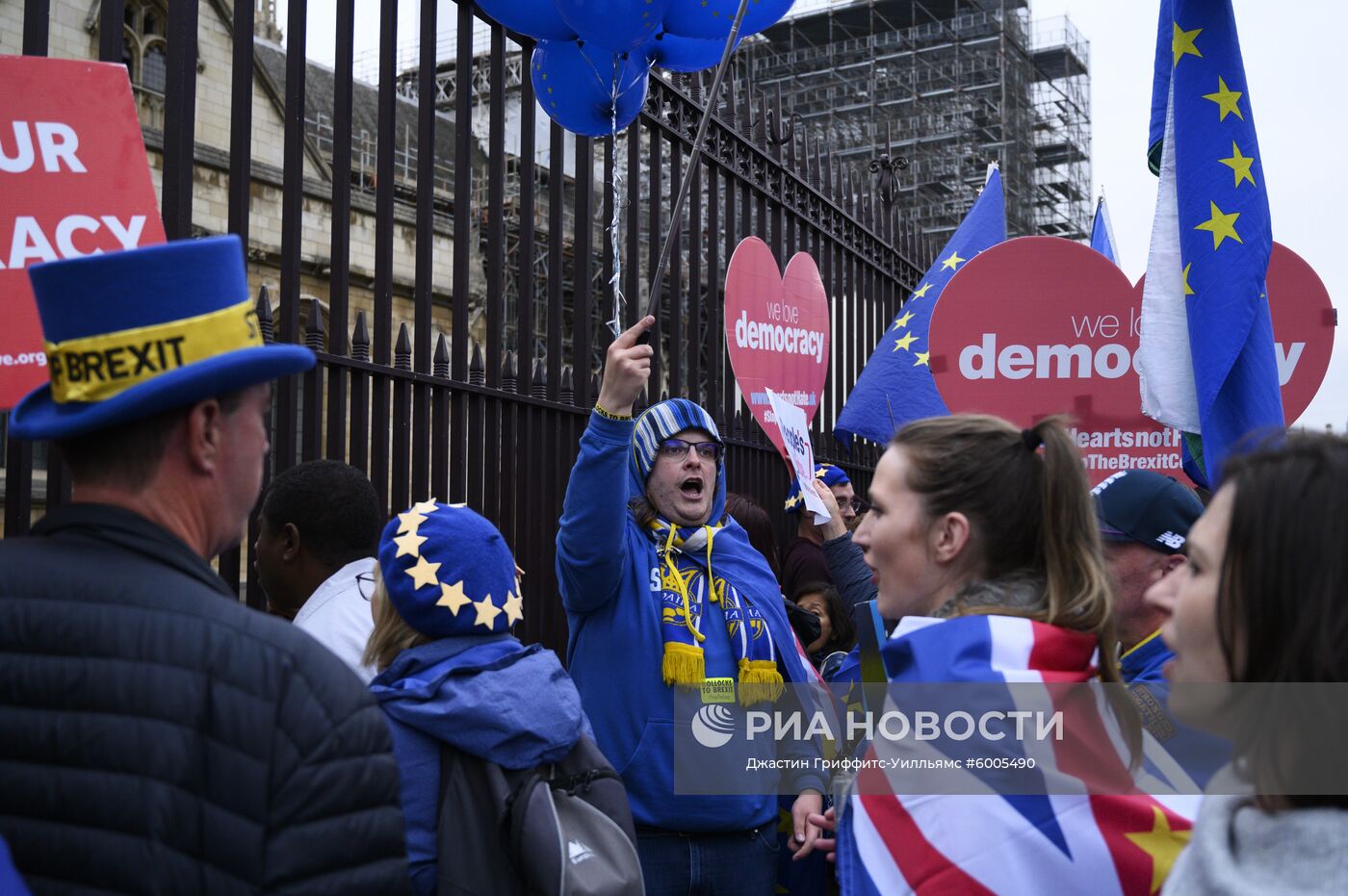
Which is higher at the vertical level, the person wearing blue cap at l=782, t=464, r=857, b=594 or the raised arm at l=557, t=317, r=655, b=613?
the raised arm at l=557, t=317, r=655, b=613

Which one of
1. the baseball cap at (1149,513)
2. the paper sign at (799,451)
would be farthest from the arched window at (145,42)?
the baseball cap at (1149,513)

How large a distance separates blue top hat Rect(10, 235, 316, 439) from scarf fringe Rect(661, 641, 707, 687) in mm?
2038

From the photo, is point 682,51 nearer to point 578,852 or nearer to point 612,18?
point 612,18

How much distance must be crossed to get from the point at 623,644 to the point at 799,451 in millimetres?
1852

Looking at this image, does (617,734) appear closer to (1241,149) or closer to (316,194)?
(1241,149)

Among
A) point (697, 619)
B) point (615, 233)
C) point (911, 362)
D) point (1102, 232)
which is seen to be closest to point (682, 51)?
point (615, 233)

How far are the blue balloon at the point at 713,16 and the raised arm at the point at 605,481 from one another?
1.32 m

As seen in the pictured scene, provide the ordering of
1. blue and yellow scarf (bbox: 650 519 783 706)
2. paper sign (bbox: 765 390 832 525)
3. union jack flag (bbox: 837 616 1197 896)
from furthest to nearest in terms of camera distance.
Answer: paper sign (bbox: 765 390 832 525) < blue and yellow scarf (bbox: 650 519 783 706) < union jack flag (bbox: 837 616 1197 896)

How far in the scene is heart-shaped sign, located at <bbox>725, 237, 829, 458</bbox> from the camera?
614 centimetres

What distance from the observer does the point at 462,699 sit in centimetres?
238

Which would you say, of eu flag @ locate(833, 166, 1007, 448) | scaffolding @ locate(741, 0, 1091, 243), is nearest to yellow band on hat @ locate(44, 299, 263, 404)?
eu flag @ locate(833, 166, 1007, 448)

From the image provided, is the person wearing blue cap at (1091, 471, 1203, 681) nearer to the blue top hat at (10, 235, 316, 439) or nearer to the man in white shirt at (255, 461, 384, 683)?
the man in white shirt at (255, 461, 384, 683)

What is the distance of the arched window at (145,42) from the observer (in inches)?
441

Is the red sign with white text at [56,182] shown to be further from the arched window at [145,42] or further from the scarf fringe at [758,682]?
the arched window at [145,42]
